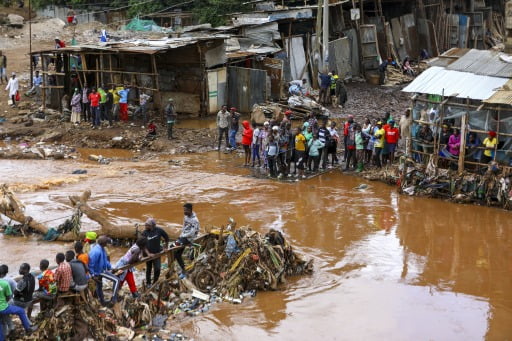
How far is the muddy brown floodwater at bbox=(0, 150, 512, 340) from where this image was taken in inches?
423

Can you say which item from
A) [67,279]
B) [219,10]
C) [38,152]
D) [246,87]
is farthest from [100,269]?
[219,10]

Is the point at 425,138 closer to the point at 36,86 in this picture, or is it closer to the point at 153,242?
the point at 153,242

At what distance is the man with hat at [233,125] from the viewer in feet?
69.1

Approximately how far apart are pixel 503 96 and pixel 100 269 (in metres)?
10.0

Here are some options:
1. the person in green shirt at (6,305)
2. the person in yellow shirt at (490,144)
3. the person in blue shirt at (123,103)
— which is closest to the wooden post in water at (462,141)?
the person in yellow shirt at (490,144)

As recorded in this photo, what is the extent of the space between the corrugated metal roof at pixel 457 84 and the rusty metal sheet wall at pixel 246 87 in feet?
27.4

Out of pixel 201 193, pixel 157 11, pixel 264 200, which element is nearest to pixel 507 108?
pixel 264 200

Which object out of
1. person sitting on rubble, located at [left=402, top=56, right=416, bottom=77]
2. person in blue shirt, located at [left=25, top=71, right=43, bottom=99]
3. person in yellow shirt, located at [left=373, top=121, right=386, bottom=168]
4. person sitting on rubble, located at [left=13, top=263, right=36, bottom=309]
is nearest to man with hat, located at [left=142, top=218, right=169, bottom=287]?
person sitting on rubble, located at [left=13, top=263, right=36, bottom=309]

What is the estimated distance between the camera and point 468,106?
1667cm

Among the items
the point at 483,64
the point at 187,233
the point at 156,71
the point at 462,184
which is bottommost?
the point at 187,233

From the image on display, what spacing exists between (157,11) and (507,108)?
23.1 m

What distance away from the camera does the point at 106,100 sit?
23.8m

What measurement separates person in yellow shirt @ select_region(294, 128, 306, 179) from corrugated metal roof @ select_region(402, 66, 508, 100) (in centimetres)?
291

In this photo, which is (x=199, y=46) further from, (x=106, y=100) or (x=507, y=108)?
(x=507, y=108)
